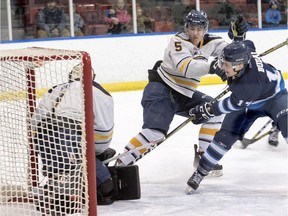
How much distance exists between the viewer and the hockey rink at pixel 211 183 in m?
3.26

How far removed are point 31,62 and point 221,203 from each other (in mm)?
1034

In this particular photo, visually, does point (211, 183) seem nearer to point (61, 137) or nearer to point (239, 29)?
point (239, 29)

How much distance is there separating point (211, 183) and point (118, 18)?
3.66 metres

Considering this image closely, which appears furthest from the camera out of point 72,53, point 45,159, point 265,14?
point 265,14

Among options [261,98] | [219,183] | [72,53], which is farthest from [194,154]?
[72,53]

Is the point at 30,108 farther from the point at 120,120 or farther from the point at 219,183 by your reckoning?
the point at 120,120

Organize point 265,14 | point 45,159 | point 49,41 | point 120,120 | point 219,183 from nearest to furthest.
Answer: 1. point 45,159
2. point 219,183
3. point 120,120
4. point 49,41
5. point 265,14

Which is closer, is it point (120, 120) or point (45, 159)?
point (45, 159)

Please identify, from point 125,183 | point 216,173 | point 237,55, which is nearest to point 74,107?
point 125,183

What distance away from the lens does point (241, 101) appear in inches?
132

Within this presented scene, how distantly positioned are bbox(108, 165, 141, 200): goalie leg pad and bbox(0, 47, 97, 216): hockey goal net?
38 centimetres

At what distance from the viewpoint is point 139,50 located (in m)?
6.98

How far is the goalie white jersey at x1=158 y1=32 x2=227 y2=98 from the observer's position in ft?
12.2

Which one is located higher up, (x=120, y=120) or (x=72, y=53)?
(x=72, y=53)
